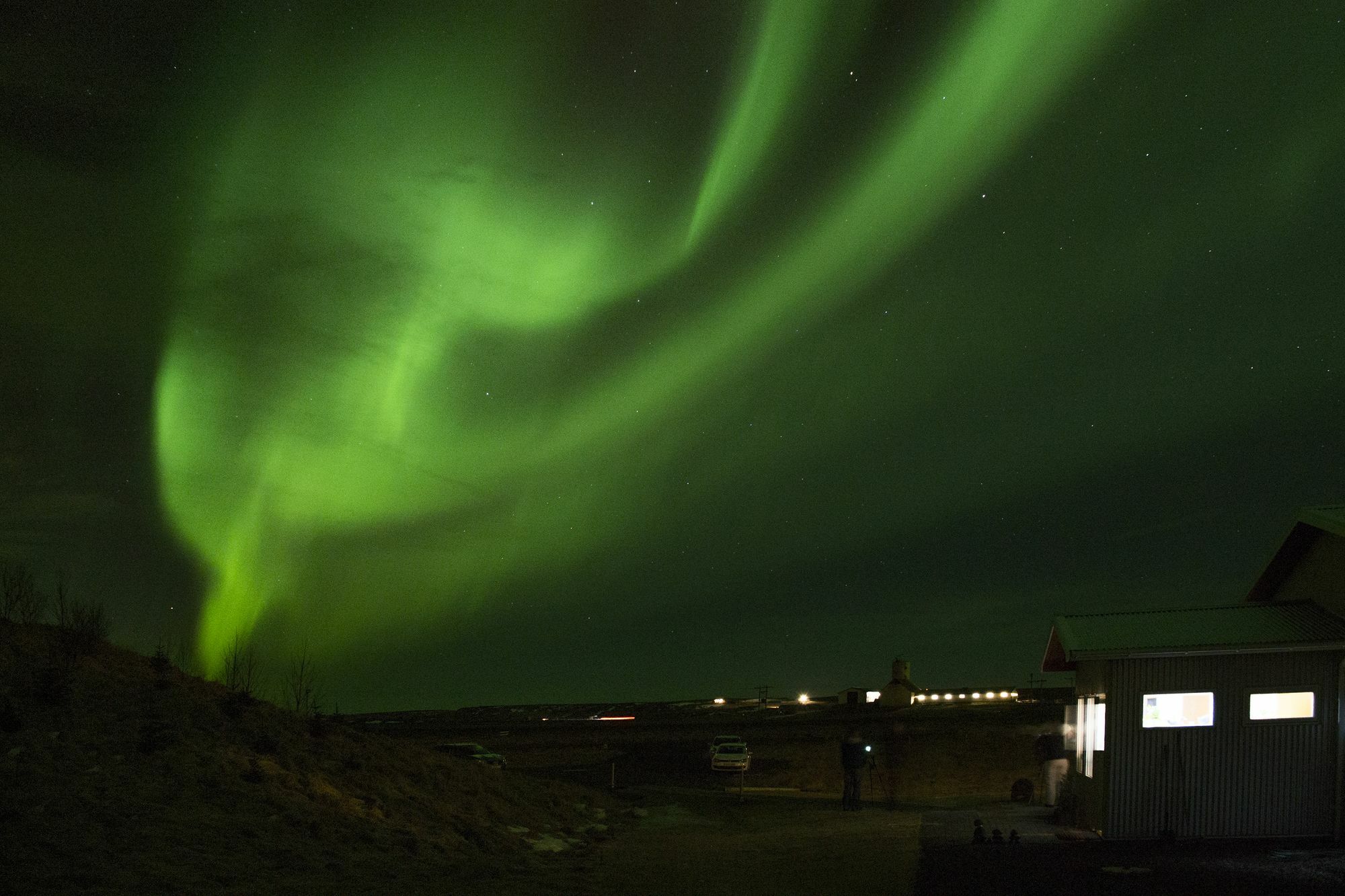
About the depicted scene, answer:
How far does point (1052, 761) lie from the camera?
2639 cm

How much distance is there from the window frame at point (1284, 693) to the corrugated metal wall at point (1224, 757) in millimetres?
25

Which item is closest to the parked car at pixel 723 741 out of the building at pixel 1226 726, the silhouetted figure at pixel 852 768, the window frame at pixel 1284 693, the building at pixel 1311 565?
the silhouetted figure at pixel 852 768

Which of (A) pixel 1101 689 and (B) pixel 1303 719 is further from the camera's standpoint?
(A) pixel 1101 689

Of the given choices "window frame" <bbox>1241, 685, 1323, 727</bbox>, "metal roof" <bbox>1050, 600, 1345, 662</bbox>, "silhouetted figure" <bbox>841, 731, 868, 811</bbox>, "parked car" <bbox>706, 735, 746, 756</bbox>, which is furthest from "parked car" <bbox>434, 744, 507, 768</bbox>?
"window frame" <bbox>1241, 685, 1323, 727</bbox>

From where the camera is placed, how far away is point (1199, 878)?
1549cm

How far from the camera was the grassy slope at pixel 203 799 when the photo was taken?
1371 cm

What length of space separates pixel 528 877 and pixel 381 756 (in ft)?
23.1

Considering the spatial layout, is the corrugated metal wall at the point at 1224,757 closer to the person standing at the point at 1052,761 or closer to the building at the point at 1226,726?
the building at the point at 1226,726

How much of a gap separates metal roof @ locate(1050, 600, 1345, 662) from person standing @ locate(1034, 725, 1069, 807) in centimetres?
468

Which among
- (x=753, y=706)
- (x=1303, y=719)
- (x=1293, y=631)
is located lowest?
(x=753, y=706)

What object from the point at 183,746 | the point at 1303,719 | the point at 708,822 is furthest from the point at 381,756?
the point at 1303,719

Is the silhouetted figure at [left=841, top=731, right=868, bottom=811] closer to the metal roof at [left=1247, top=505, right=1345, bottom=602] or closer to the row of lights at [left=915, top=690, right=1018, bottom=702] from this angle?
the metal roof at [left=1247, top=505, right=1345, bottom=602]

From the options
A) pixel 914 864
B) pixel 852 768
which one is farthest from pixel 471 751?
pixel 914 864

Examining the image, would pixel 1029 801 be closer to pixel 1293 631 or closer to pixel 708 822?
pixel 708 822
